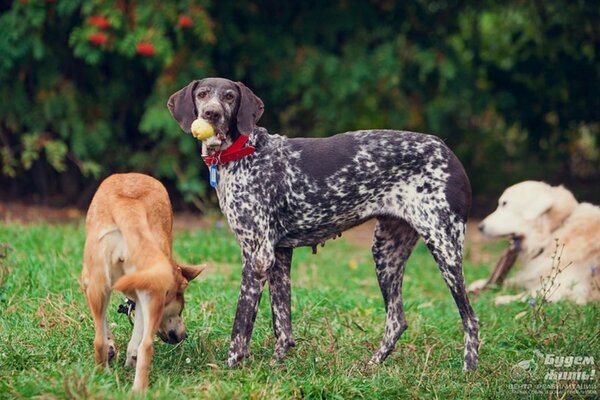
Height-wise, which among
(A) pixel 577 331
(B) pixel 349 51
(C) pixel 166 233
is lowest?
(A) pixel 577 331

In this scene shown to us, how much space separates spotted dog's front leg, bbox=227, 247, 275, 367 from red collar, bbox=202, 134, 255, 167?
1.82 feet

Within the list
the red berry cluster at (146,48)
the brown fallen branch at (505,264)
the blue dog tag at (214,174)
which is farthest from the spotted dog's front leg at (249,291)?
the red berry cluster at (146,48)

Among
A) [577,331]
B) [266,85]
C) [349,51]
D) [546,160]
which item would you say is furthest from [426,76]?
[577,331]

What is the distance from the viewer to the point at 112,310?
633 cm

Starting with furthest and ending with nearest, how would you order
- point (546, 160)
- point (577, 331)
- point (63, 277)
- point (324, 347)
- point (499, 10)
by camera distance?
1. point (546, 160)
2. point (499, 10)
3. point (63, 277)
4. point (577, 331)
5. point (324, 347)

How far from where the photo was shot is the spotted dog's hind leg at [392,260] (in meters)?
6.05

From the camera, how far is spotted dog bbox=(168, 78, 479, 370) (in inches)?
219

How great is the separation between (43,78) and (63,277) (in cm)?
414

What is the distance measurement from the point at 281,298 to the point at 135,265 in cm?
126

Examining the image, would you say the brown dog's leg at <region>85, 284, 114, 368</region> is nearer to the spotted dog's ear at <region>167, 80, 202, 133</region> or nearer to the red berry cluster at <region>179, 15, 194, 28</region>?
the spotted dog's ear at <region>167, 80, 202, 133</region>

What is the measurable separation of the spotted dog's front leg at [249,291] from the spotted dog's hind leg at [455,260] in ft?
3.17

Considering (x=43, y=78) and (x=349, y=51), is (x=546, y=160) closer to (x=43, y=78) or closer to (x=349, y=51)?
(x=349, y=51)

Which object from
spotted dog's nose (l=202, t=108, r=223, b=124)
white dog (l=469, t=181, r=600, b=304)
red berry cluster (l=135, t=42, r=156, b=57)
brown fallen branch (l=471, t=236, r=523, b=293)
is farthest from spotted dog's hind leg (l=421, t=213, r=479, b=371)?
red berry cluster (l=135, t=42, r=156, b=57)

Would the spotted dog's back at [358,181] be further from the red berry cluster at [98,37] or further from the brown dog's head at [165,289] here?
the red berry cluster at [98,37]
